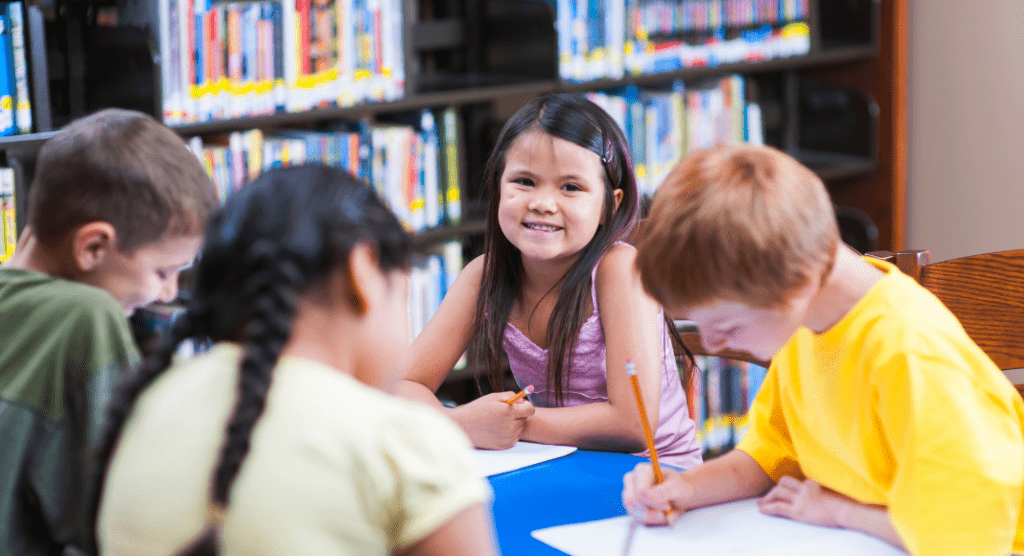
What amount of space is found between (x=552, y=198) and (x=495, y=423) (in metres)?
0.37

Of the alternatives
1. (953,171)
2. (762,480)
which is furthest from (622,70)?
(762,480)

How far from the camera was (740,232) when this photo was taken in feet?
2.55

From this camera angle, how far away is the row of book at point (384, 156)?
217cm

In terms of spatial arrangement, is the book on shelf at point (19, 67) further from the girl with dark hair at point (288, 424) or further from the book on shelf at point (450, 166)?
the girl with dark hair at point (288, 424)

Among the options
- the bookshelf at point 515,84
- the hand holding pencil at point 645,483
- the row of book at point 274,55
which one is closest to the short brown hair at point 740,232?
the hand holding pencil at point 645,483

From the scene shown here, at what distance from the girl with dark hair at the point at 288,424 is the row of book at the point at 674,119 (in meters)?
2.04

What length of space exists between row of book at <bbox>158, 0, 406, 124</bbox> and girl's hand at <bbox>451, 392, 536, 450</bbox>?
1165 millimetres

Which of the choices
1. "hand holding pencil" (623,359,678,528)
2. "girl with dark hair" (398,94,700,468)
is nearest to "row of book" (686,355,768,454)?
"girl with dark hair" (398,94,700,468)

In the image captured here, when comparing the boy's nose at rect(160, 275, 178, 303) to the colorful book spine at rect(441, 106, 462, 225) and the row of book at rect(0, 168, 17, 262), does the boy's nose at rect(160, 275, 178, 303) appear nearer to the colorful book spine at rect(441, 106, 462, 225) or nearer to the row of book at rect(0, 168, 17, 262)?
the row of book at rect(0, 168, 17, 262)

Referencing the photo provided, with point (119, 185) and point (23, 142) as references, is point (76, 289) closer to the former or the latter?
point (119, 185)

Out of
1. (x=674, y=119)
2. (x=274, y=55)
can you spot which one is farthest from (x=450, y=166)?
(x=674, y=119)

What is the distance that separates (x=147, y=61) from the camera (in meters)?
1.93

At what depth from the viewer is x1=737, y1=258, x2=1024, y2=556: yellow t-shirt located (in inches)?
30.0

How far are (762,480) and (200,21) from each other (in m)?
1.60
